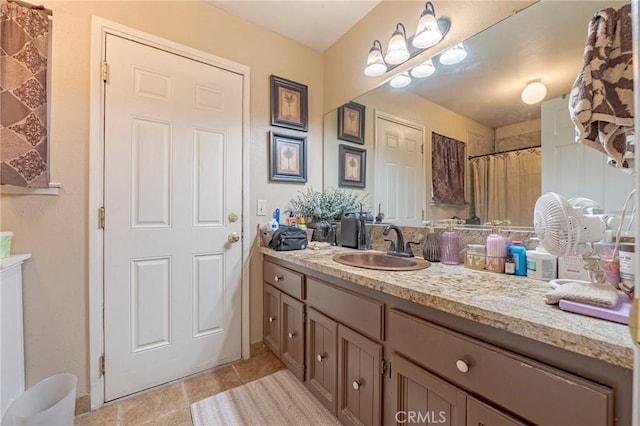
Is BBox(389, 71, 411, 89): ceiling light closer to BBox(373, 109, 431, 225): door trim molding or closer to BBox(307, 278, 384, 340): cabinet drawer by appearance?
BBox(373, 109, 431, 225): door trim molding

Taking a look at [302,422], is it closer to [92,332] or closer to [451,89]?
[92,332]

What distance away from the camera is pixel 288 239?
1.70 metres

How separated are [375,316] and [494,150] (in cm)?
94

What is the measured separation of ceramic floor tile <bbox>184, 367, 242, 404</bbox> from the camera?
152 cm

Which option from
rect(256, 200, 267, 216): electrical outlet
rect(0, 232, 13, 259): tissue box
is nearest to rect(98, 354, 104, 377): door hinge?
rect(0, 232, 13, 259): tissue box

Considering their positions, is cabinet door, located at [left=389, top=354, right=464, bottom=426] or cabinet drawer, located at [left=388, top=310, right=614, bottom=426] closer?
cabinet drawer, located at [left=388, top=310, right=614, bottom=426]

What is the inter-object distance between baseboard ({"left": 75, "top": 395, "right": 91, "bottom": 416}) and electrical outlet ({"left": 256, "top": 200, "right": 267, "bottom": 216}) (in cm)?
135

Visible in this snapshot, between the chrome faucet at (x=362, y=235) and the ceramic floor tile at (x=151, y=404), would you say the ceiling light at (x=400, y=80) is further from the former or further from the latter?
the ceramic floor tile at (x=151, y=404)

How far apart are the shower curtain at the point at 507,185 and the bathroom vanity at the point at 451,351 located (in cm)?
32

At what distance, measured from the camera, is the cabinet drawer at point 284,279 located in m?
1.47

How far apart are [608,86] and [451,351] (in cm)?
89

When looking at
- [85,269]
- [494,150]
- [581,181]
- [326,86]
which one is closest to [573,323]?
[581,181]

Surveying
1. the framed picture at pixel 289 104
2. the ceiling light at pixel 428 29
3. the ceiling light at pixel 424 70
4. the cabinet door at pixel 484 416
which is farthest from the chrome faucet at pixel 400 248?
the framed picture at pixel 289 104

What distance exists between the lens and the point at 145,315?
154 cm
